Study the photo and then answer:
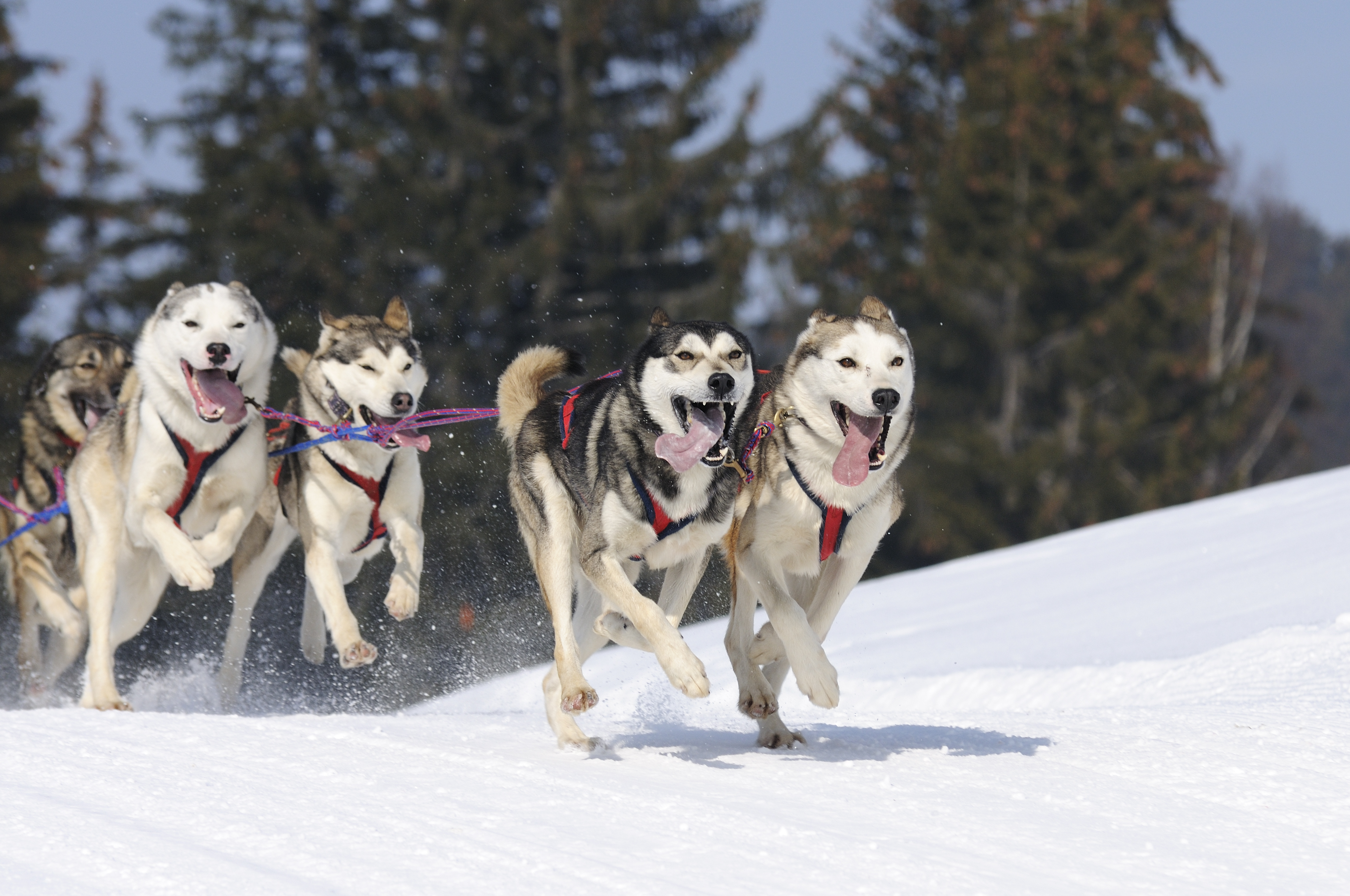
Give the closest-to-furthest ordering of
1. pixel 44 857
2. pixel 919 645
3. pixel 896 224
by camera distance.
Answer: pixel 44 857 → pixel 919 645 → pixel 896 224

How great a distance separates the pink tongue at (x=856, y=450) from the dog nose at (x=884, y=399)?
168 millimetres

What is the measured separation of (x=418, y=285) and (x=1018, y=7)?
1092 centimetres

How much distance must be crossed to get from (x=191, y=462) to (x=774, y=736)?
2.09 meters

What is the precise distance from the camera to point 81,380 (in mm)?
6332

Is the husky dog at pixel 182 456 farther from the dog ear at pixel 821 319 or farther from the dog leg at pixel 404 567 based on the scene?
the dog ear at pixel 821 319

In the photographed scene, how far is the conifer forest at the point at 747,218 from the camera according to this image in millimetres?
18875

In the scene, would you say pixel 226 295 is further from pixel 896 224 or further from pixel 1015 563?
pixel 896 224

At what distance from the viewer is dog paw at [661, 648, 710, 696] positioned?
392 centimetres

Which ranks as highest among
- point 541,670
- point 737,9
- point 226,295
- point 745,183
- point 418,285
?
point 737,9

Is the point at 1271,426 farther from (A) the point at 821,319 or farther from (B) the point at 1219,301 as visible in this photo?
(A) the point at 821,319

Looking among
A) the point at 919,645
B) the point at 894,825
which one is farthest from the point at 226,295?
the point at 919,645

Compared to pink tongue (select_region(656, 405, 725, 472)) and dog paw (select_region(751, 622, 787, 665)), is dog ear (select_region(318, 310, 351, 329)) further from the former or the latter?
dog paw (select_region(751, 622, 787, 665))

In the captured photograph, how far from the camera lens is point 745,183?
1989cm

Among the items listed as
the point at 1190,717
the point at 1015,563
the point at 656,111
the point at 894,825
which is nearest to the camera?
the point at 894,825
